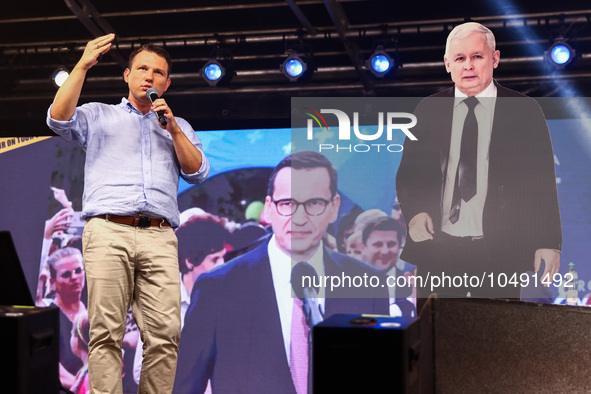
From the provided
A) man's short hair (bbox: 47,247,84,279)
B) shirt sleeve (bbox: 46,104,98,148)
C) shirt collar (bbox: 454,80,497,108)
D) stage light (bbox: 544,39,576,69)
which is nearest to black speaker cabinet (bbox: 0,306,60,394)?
shirt sleeve (bbox: 46,104,98,148)

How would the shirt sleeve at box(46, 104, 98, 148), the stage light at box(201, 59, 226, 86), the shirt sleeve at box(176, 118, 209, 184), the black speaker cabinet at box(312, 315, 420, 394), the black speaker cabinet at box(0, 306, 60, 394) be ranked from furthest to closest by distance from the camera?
the stage light at box(201, 59, 226, 86), the shirt sleeve at box(176, 118, 209, 184), the shirt sleeve at box(46, 104, 98, 148), the black speaker cabinet at box(0, 306, 60, 394), the black speaker cabinet at box(312, 315, 420, 394)

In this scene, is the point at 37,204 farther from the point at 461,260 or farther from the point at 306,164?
the point at 461,260

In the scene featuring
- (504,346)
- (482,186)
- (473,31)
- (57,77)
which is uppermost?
(473,31)

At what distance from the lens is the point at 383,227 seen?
13.7 ft

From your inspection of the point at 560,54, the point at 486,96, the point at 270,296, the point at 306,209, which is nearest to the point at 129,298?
the point at 270,296

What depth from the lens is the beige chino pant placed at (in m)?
2.33

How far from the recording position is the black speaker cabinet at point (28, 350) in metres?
1.88

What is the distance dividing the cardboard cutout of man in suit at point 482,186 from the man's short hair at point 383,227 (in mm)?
69

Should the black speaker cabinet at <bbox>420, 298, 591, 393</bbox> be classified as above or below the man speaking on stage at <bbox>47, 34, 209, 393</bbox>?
below

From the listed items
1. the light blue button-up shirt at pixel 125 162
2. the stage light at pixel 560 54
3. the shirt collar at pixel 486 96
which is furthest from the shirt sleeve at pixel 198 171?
the stage light at pixel 560 54

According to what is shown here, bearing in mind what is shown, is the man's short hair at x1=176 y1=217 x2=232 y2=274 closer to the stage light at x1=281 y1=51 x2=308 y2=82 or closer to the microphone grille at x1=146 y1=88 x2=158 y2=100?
the stage light at x1=281 y1=51 x2=308 y2=82

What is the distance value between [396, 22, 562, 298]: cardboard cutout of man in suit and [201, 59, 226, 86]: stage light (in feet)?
4.48

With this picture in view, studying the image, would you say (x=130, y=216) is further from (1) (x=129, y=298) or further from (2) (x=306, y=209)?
(2) (x=306, y=209)

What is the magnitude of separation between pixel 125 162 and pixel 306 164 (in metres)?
1.90
